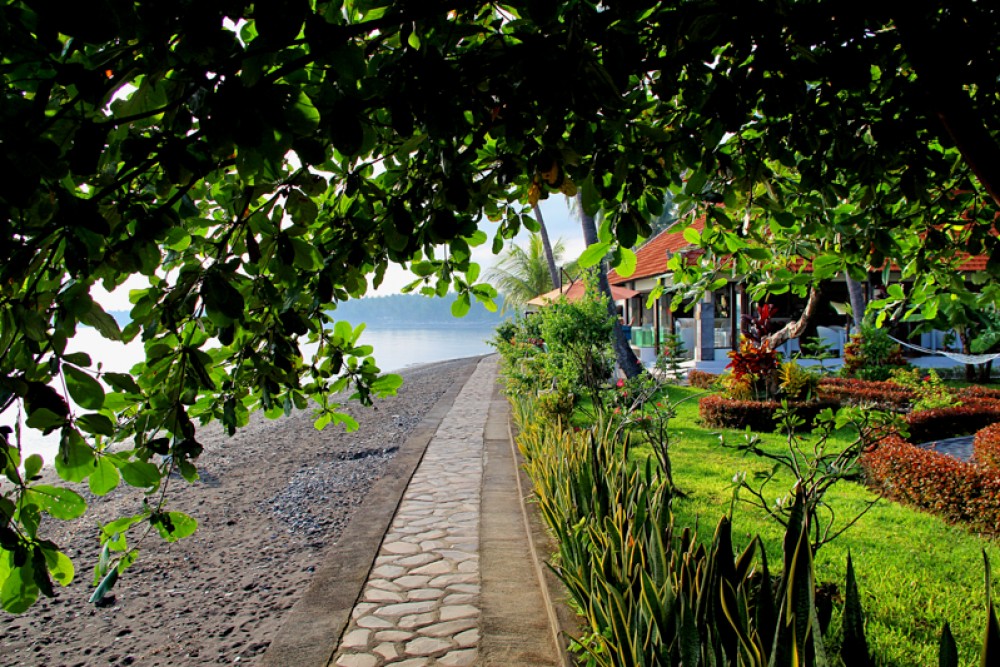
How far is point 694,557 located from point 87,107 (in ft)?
7.28

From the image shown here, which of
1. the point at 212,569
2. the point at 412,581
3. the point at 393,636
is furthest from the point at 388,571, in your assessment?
the point at 212,569

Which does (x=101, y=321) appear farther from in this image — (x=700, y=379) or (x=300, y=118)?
(x=700, y=379)

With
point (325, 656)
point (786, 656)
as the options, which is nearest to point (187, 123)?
point (786, 656)

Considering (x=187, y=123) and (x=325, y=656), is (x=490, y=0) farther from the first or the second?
(x=325, y=656)

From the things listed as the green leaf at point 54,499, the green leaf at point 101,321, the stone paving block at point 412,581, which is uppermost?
the green leaf at point 101,321

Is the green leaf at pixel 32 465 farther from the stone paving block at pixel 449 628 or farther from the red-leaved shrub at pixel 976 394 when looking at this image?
the red-leaved shrub at pixel 976 394

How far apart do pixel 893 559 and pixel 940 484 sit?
138cm

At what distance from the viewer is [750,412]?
30.2 feet

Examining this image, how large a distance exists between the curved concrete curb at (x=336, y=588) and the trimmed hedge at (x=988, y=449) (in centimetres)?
485

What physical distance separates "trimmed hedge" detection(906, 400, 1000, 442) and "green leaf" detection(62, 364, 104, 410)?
9.14 metres

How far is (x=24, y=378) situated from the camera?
3.33 ft

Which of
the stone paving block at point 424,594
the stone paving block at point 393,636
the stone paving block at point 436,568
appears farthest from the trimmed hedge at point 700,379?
the stone paving block at point 393,636

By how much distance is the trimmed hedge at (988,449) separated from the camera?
539 cm

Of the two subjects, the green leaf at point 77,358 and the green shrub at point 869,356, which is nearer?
the green leaf at point 77,358
